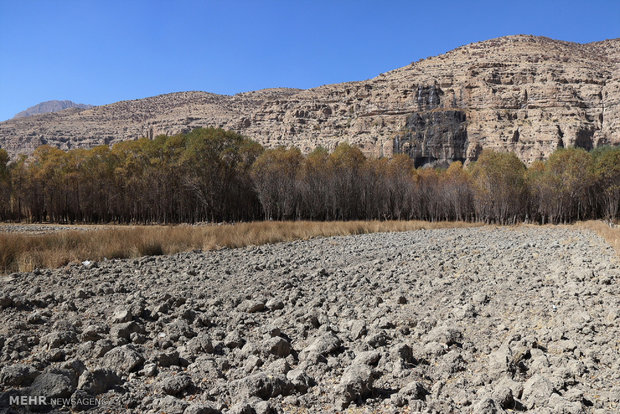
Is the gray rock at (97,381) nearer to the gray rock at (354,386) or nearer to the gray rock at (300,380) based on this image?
the gray rock at (300,380)

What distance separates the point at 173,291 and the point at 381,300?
456 centimetres

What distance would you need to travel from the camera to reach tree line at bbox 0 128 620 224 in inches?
1731

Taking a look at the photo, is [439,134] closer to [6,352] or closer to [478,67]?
[478,67]

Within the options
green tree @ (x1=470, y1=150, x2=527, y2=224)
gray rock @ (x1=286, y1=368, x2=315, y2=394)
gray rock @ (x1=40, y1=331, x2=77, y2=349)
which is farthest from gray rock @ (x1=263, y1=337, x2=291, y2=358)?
green tree @ (x1=470, y1=150, x2=527, y2=224)

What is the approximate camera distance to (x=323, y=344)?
4832 millimetres

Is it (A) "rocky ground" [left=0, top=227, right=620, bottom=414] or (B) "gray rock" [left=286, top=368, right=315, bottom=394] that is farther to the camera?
(B) "gray rock" [left=286, top=368, right=315, bottom=394]

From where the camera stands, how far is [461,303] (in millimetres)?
6664

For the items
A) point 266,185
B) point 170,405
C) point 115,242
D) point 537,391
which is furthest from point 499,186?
point 170,405

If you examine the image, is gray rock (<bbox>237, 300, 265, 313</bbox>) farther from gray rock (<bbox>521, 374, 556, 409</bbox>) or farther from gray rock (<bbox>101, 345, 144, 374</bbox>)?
gray rock (<bbox>521, 374, 556, 409</bbox>)

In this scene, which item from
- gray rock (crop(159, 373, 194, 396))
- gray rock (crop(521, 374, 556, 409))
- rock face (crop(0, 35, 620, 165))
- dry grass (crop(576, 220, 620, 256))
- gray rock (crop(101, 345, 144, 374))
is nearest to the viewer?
gray rock (crop(521, 374, 556, 409))

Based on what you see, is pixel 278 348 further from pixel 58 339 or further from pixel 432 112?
pixel 432 112

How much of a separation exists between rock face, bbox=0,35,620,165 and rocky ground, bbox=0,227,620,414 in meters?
101

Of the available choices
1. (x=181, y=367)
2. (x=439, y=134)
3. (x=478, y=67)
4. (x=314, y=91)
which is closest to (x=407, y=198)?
(x=181, y=367)

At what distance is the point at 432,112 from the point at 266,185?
83.2 metres
